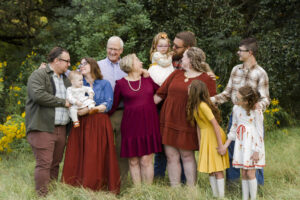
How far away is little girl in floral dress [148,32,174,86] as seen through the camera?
457 centimetres

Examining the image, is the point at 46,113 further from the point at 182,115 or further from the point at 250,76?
the point at 250,76

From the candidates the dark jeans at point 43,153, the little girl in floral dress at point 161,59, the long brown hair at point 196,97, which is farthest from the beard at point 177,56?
the dark jeans at point 43,153

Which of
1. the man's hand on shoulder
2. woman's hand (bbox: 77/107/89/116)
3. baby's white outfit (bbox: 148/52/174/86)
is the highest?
baby's white outfit (bbox: 148/52/174/86)

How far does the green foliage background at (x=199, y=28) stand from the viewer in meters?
7.29

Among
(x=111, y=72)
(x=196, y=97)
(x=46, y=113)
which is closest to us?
(x=196, y=97)

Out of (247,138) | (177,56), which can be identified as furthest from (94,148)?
(247,138)

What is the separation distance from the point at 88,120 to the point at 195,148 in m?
1.34

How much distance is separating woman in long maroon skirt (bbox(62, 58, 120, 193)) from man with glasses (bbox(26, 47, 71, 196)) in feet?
0.70

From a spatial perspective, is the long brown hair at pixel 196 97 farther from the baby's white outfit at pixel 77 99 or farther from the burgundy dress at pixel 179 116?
the baby's white outfit at pixel 77 99

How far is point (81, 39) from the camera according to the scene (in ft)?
25.7

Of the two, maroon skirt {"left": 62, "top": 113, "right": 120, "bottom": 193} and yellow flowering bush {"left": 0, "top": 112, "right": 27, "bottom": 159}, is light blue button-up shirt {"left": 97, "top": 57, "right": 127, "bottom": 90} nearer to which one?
maroon skirt {"left": 62, "top": 113, "right": 120, "bottom": 193}

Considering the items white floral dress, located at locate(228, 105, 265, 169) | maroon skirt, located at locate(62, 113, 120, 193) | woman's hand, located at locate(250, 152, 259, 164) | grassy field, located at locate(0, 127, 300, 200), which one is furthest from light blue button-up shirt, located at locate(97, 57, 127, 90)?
woman's hand, located at locate(250, 152, 259, 164)

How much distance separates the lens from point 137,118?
4.45 m

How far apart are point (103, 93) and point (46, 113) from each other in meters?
0.71
